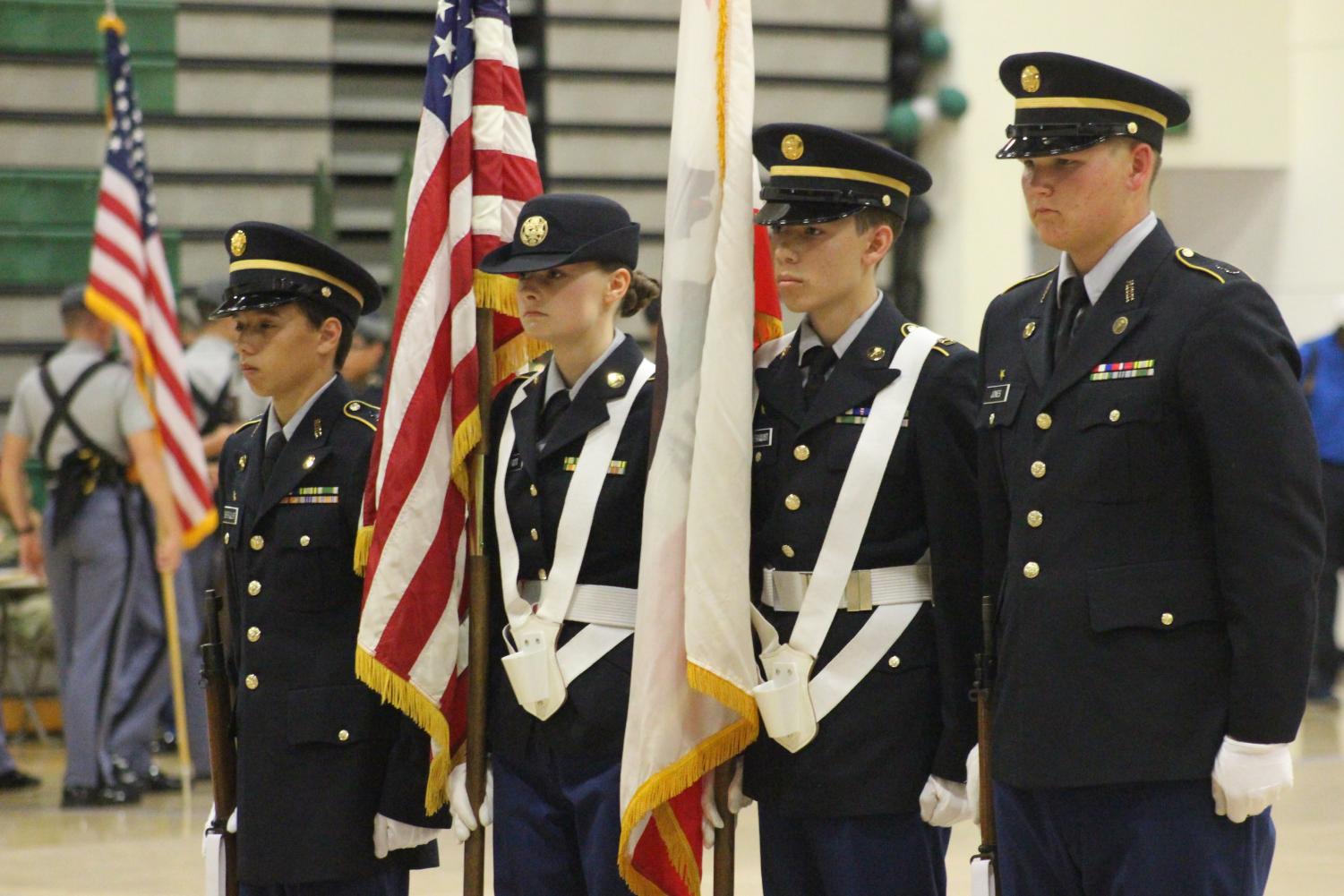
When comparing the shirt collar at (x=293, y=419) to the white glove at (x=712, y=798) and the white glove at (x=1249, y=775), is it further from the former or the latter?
the white glove at (x=1249, y=775)

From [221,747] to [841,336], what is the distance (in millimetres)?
1225

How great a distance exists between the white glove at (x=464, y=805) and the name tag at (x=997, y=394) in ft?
3.27

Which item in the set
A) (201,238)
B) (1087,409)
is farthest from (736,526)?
(201,238)

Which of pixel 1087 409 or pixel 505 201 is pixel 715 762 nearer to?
pixel 1087 409

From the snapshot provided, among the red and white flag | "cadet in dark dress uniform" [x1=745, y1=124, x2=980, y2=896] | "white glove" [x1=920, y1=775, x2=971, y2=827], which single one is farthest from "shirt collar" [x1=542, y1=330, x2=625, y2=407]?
"white glove" [x1=920, y1=775, x2=971, y2=827]

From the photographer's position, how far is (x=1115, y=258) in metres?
2.36

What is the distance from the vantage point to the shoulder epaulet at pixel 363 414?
314cm

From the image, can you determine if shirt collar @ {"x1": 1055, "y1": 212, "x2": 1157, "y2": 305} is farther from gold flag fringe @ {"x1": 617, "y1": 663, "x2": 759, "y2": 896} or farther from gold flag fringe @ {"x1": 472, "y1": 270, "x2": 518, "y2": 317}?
gold flag fringe @ {"x1": 472, "y1": 270, "x2": 518, "y2": 317}

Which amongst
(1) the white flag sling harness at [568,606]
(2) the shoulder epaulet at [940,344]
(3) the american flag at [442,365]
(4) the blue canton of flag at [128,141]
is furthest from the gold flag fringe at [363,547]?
(4) the blue canton of flag at [128,141]

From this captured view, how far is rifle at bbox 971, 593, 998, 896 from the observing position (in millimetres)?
2408

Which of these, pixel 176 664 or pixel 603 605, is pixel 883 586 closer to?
pixel 603 605

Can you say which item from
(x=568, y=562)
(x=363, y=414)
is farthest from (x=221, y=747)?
(x=568, y=562)

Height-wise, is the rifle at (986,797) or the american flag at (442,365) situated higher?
the american flag at (442,365)

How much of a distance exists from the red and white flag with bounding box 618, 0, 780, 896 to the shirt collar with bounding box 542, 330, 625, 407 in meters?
0.14
